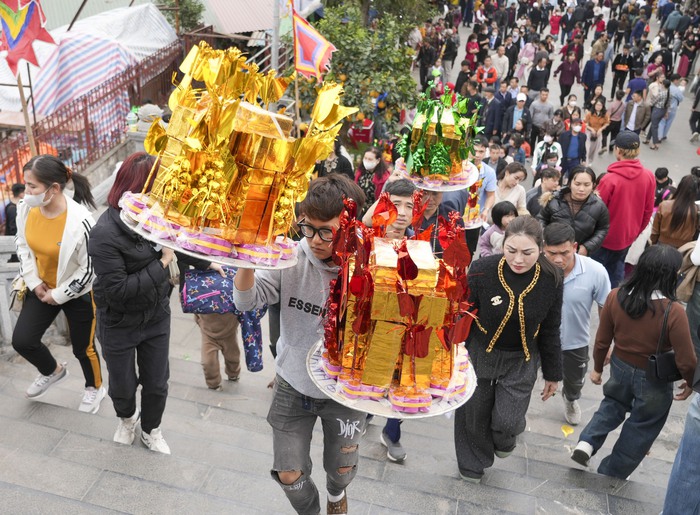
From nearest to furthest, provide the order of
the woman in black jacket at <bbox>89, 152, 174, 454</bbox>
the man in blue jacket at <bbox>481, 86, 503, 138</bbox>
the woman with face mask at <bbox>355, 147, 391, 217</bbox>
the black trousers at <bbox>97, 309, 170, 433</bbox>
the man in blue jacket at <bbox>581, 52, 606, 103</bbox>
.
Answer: the woman in black jacket at <bbox>89, 152, 174, 454</bbox>, the black trousers at <bbox>97, 309, 170, 433</bbox>, the woman with face mask at <bbox>355, 147, 391, 217</bbox>, the man in blue jacket at <bbox>481, 86, 503, 138</bbox>, the man in blue jacket at <bbox>581, 52, 606, 103</bbox>

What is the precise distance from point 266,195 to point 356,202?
20.0 inches

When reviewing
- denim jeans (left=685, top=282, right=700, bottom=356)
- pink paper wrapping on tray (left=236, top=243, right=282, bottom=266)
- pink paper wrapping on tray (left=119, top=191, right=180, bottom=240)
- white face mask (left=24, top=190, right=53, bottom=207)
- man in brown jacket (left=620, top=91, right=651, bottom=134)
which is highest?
pink paper wrapping on tray (left=119, top=191, right=180, bottom=240)

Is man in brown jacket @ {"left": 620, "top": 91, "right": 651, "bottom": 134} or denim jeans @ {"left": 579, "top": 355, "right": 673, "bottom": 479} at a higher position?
denim jeans @ {"left": 579, "top": 355, "right": 673, "bottom": 479}

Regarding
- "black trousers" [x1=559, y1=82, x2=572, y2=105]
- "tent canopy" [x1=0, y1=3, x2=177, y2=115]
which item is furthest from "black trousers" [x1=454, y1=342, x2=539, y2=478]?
"black trousers" [x1=559, y1=82, x2=572, y2=105]

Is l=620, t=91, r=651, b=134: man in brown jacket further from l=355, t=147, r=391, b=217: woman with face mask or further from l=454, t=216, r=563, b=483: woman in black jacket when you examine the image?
l=454, t=216, r=563, b=483: woman in black jacket

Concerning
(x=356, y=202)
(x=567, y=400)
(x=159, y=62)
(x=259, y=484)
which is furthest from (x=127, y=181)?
(x=159, y=62)

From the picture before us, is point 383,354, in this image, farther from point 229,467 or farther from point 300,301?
point 229,467

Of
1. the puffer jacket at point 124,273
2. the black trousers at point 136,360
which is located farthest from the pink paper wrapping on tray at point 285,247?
the black trousers at point 136,360

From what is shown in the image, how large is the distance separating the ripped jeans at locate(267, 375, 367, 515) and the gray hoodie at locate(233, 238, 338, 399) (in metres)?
0.10

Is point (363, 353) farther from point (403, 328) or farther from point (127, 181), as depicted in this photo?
point (127, 181)

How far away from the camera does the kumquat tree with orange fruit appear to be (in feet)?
37.1

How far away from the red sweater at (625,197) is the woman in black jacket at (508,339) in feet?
10.3

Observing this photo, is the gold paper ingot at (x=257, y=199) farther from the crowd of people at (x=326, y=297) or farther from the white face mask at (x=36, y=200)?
the white face mask at (x=36, y=200)

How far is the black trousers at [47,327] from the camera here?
4605 mm
